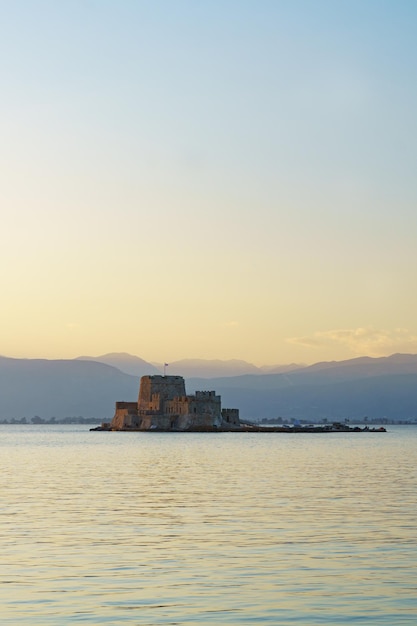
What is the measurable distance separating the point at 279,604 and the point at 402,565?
6.48 meters

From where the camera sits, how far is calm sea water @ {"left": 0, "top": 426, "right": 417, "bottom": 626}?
23484mm

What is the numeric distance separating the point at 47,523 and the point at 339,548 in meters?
12.1

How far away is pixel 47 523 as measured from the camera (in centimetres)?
3944

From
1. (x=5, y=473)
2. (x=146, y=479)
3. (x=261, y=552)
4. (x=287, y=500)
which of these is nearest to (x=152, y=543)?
(x=261, y=552)

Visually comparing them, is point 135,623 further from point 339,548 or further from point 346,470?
point 346,470

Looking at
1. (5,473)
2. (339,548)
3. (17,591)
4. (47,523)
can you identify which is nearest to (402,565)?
(339,548)

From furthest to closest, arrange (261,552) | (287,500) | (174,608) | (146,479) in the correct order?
(146,479) → (287,500) → (261,552) → (174,608)

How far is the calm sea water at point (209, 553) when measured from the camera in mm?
23484

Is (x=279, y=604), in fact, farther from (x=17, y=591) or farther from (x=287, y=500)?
(x=287, y=500)

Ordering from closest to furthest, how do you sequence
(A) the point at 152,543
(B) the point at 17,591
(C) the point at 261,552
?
(B) the point at 17,591 < (C) the point at 261,552 < (A) the point at 152,543

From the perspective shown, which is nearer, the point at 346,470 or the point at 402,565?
the point at 402,565

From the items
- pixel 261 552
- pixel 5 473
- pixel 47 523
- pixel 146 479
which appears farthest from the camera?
pixel 5 473

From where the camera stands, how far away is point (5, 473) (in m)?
74.0

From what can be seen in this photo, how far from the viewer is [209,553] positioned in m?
31.4
